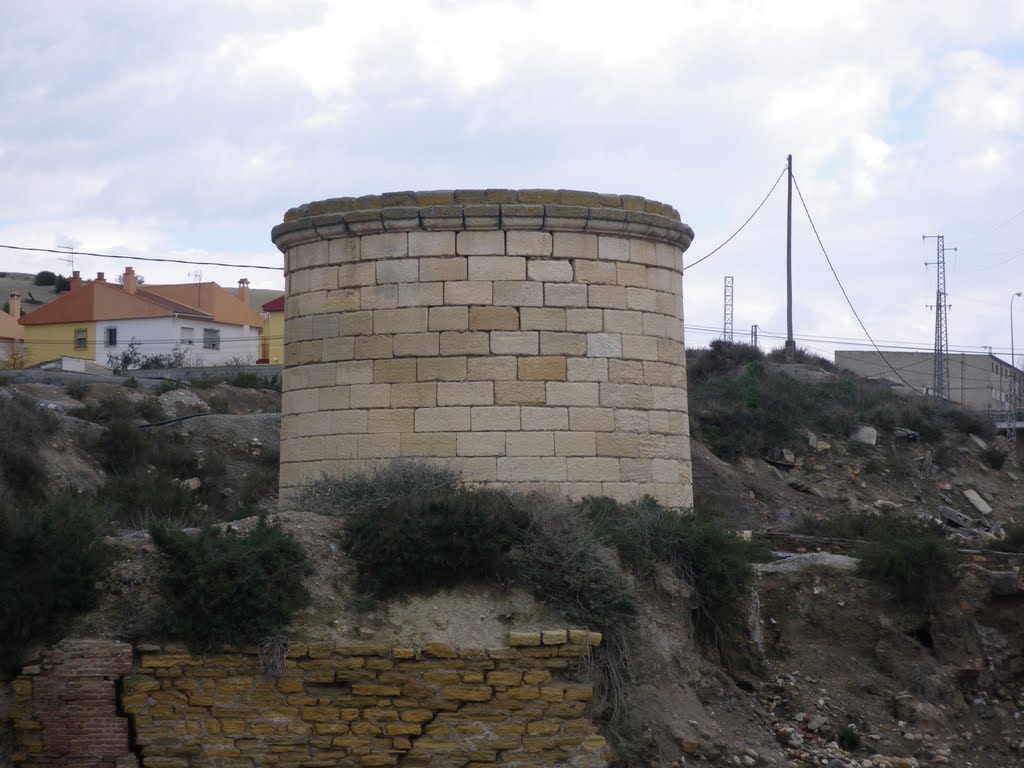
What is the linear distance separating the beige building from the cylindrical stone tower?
35524mm

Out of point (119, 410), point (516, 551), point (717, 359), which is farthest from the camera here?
point (717, 359)

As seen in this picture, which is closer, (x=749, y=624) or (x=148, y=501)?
(x=749, y=624)

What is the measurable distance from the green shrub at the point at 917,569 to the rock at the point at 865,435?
15.5 m

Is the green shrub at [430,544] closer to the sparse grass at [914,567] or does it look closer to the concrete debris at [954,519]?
the sparse grass at [914,567]

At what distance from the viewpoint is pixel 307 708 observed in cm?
851

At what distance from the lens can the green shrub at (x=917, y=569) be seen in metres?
12.7

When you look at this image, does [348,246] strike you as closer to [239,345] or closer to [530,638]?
[530,638]

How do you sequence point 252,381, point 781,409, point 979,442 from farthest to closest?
point 252,381
point 979,442
point 781,409

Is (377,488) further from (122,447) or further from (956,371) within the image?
(956,371)

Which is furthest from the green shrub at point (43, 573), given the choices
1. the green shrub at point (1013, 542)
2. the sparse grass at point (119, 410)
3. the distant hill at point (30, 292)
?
the distant hill at point (30, 292)

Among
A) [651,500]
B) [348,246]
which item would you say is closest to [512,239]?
[348,246]

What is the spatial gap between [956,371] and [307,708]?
45.6 m

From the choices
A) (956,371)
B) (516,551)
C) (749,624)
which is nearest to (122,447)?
(749,624)

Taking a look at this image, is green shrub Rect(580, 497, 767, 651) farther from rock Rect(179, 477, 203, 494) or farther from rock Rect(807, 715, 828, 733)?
rock Rect(179, 477, 203, 494)
